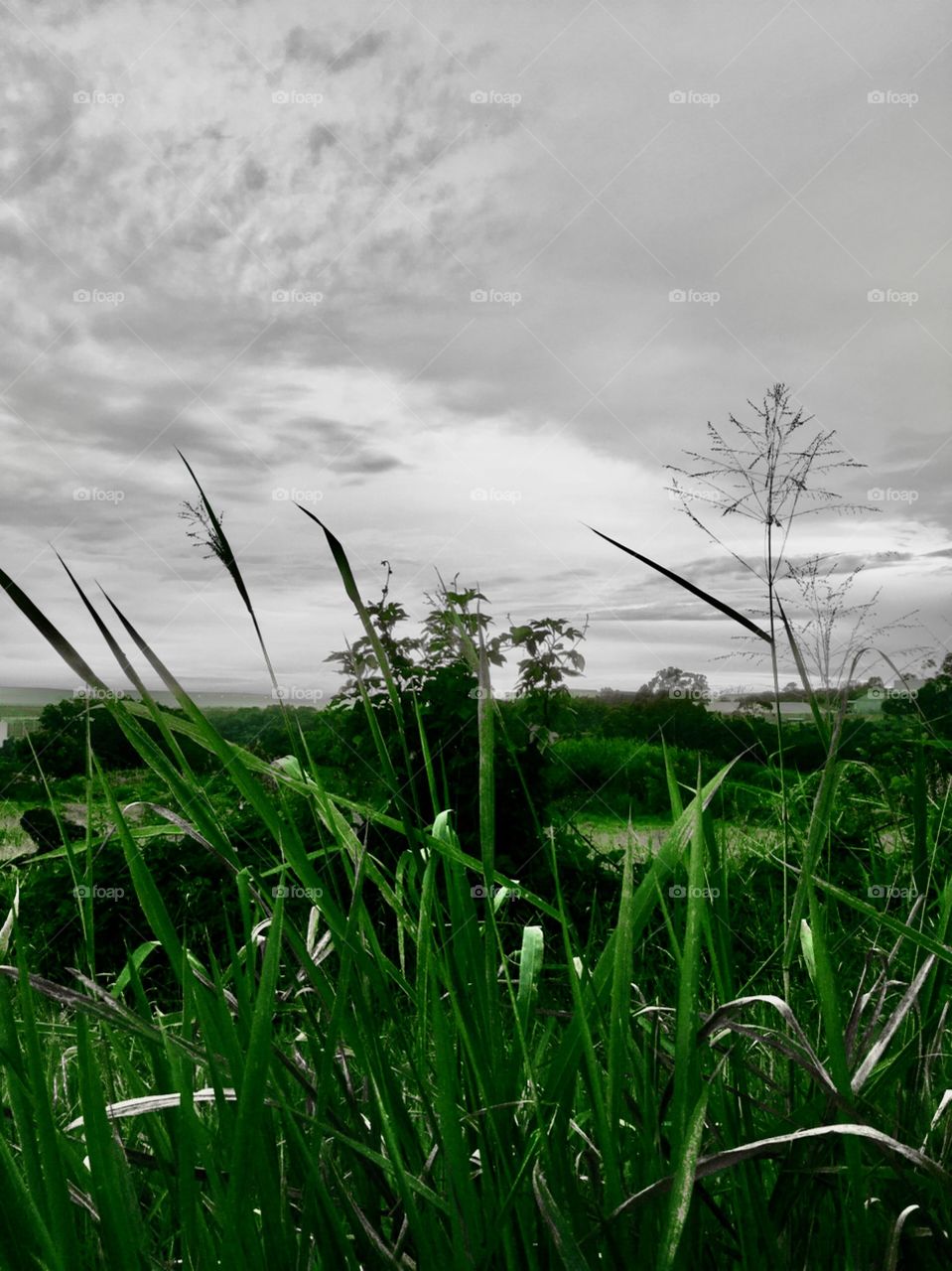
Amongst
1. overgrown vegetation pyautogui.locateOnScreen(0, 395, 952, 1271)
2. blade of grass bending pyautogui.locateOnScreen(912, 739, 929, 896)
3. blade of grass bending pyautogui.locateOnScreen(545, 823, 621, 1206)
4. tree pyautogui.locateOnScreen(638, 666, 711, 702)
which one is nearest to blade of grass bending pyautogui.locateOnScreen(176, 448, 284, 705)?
overgrown vegetation pyautogui.locateOnScreen(0, 395, 952, 1271)

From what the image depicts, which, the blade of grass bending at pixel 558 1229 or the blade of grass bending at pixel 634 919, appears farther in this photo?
the blade of grass bending at pixel 634 919

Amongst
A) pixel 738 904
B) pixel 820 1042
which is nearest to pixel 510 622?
pixel 738 904

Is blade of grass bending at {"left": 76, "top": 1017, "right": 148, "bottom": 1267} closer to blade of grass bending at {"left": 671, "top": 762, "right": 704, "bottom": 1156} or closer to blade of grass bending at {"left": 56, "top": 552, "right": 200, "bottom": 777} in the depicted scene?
blade of grass bending at {"left": 56, "top": 552, "right": 200, "bottom": 777}

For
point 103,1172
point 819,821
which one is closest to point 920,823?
point 819,821

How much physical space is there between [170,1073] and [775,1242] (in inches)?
26.2

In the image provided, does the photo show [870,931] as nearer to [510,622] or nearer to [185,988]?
Result: [510,622]

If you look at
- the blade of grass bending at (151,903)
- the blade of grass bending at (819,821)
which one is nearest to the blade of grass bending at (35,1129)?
the blade of grass bending at (151,903)

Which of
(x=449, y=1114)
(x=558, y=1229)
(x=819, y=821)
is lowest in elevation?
(x=558, y=1229)

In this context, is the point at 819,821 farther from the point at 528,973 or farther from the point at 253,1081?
the point at 253,1081

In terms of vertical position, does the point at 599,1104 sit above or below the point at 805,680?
below

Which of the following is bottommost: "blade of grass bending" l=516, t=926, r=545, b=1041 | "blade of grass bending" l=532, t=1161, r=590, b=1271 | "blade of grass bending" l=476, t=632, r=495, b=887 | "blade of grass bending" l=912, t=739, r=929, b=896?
"blade of grass bending" l=532, t=1161, r=590, b=1271

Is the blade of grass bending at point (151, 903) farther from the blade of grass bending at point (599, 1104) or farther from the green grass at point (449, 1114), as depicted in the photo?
the blade of grass bending at point (599, 1104)

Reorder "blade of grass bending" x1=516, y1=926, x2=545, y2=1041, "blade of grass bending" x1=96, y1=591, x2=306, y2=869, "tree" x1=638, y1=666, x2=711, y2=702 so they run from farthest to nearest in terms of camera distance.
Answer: "tree" x1=638, y1=666, x2=711, y2=702 < "blade of grass bending" x1=516, y1=926, x2=545, y2=1041 < "blade of grass bending" x1=96, y1=591, x2=306, y2=869

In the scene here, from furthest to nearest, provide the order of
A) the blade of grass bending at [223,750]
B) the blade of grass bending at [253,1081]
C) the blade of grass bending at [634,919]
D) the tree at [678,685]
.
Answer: the tree at [678,685] < the blade of grass bending at [634,919] < the blade of grass bending at [223,750] < the blade of grass bending at [253,1081]
